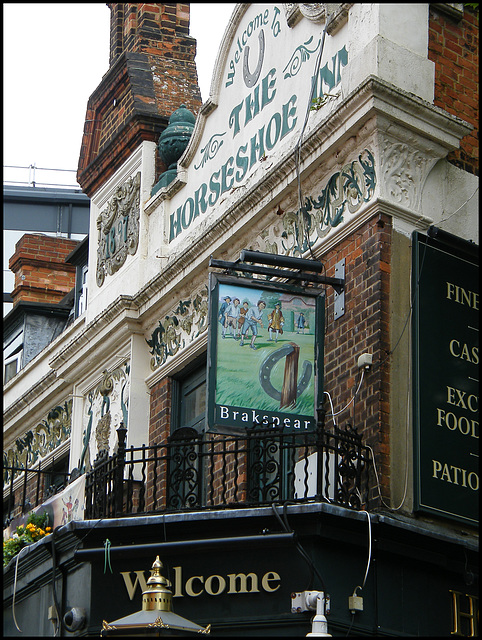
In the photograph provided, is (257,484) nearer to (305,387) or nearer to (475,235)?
(305,387)

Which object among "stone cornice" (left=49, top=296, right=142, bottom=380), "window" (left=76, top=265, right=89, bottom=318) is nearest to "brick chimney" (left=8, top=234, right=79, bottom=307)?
"window" (left=76, top=265, right=89, bottom=318)

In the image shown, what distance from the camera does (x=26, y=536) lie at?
1573cm

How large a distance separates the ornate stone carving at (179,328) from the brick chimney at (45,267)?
27.9ft

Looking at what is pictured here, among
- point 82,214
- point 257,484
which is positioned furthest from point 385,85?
point 82,214

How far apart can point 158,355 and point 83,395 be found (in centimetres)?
223

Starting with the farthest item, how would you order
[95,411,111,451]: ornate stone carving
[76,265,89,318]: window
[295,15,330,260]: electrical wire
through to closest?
[76,265,89,318]: window < [95,411,111,451]: ornate stone carving < [295,15,330,260]: electrical wire

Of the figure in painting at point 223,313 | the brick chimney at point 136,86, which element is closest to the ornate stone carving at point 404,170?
the figure in painting at point 223,313

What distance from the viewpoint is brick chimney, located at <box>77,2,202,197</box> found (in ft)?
61.5

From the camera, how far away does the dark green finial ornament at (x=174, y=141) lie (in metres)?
17.8

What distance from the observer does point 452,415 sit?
13.1 metres

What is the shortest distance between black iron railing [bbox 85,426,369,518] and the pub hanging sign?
0.69 metres

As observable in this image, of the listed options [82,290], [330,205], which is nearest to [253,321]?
[330,205]

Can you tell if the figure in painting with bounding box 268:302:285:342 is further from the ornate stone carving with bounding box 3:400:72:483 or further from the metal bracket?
the ornate stone carving with bounding box 3:400:72:483

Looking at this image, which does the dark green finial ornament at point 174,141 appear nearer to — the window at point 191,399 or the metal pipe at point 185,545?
the window at point 191,399
